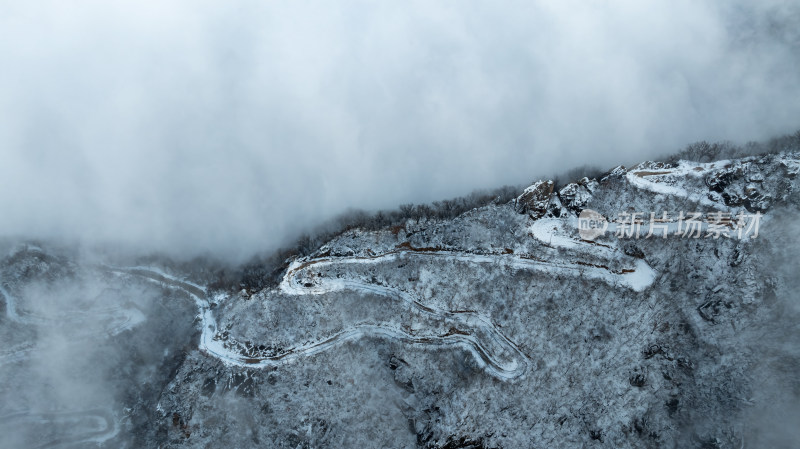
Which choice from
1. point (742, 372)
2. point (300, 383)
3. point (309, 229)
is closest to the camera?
point (742, 372)

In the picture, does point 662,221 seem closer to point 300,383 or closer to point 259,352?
point 300,383

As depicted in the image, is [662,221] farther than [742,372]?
Yes

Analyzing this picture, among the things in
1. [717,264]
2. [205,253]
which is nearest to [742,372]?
[717,264]

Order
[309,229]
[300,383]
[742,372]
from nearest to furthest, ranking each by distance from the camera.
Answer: [742,372], [300,383], [309,229]

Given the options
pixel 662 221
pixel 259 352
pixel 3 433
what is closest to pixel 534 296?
pixel 662 221

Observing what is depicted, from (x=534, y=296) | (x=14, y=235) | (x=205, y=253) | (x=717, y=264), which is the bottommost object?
(x=534, y=296)

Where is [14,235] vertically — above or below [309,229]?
above
